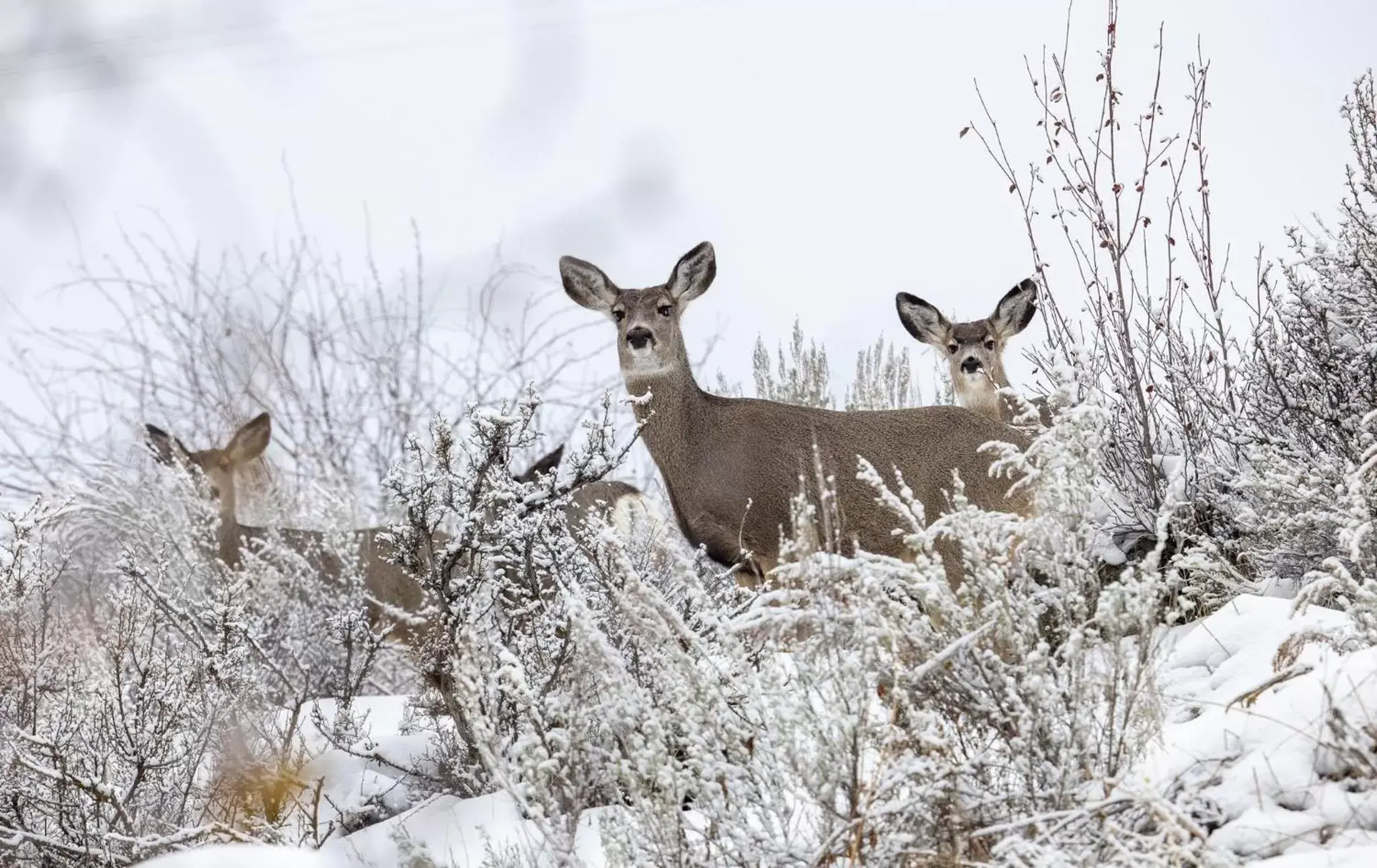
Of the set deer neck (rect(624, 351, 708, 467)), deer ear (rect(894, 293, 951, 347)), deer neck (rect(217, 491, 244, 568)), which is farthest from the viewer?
deer neck (rect(217, 491, 244, 568))

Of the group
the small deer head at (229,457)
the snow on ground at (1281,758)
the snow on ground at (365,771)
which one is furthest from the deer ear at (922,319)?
the snow on ground at (1281,758)

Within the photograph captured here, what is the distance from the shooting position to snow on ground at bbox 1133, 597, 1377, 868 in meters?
2.64

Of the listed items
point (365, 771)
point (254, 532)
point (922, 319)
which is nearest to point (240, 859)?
point (365, 771)

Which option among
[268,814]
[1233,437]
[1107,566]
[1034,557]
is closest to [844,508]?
[1107,566]

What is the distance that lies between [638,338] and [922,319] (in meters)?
2.79

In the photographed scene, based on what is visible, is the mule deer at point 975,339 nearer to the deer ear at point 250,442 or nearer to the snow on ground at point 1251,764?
the deer ear at point 250,442

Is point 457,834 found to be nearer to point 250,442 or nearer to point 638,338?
point 638,338

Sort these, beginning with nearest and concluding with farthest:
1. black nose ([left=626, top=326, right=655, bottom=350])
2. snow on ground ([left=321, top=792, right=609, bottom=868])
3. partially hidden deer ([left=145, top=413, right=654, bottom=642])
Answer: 1. snow on ground ([left=321, top=792, right=609, bottom=868])
2. black nose ([left=626, top=326, right=655, bottom=350])
3. partially hidden deer ([left=145, top=413, right=654, bottom=642])

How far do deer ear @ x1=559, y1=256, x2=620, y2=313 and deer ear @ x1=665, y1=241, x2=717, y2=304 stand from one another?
1.02 ft

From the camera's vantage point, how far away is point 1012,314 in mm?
8984

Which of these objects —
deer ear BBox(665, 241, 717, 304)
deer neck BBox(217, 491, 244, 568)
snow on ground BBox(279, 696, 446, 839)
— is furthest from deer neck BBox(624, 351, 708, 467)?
deer neck BBox(217, 491, 244, 568)

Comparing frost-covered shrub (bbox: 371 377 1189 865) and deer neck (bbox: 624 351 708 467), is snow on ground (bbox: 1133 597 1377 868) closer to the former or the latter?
frost-covered shrub (bbox: 371 377 1189 865)

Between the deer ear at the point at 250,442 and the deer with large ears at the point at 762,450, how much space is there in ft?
12.5

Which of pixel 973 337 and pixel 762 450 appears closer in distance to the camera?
pixel 762 450
